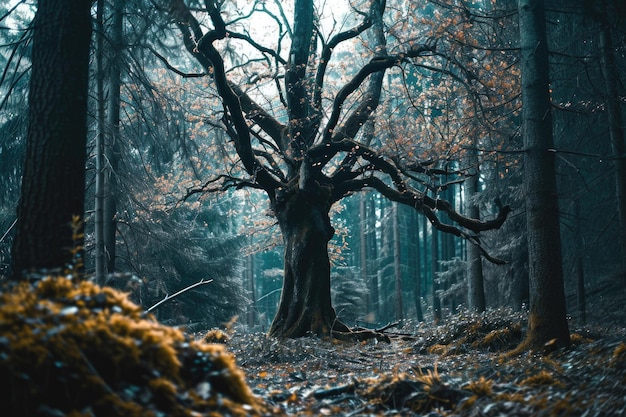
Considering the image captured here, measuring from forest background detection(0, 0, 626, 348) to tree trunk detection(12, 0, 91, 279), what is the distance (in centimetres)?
113

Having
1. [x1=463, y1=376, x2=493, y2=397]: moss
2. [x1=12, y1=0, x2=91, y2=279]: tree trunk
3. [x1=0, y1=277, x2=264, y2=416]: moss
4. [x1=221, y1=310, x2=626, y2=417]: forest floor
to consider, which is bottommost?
[x1=221, y1=310, x2=626, y2=417]: forest floor

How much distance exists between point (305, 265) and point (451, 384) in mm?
7778

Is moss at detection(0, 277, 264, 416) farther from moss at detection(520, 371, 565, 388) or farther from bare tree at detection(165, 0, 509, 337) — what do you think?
bare tree at detection(165, 0, 509, 337)

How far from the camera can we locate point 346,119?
15.5 meters

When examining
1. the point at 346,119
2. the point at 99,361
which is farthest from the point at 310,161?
the point at 99,361

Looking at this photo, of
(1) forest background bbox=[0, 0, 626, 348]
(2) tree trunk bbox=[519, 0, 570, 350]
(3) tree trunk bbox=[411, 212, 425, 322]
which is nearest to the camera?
(2) tree trunk bbox=[519, 0, 570, 350]

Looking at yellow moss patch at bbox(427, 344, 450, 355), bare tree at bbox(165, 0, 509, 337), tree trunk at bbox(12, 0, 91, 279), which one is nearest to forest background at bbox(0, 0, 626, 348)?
bare tree at bbox(165, 0, 509, 337)

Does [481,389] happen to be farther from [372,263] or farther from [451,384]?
[372,263]

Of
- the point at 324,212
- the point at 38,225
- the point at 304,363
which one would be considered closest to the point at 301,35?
the point at 324,212

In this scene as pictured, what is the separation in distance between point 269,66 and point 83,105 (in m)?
9.63

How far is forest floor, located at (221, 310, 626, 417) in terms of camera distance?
4203 millimetres

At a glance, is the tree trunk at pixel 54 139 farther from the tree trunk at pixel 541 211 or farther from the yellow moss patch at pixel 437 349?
the yellow moss patch at pixel 437 349

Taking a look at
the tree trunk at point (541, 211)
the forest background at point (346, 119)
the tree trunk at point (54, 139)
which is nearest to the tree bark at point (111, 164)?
the forest background at point (346, 119)

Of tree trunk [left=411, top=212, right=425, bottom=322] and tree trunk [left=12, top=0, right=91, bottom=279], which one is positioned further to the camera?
tree trunk [left=411, top=212, right=425, bottom=322]
